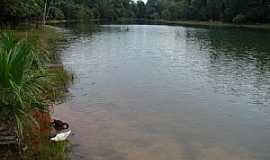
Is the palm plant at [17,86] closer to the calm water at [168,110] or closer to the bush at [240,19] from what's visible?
the calm water at [168,110]

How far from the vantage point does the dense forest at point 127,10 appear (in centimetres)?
5809

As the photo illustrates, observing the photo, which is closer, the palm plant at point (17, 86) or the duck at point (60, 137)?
the palm plant at point (17, 86)

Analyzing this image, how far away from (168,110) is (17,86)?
34.8 feet

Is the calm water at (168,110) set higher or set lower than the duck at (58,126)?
lower

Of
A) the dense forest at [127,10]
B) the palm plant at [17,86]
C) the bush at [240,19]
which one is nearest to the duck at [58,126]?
the palm plant at [17,86]

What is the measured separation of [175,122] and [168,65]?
16.6 meters

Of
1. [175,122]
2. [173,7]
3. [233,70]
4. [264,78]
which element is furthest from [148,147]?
[173,7]

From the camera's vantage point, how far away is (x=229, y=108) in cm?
1897

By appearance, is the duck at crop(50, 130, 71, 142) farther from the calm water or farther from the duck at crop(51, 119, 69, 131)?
the duck at crop(51, 119, 69, 131)

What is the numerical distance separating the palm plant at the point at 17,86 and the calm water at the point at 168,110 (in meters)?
3.17

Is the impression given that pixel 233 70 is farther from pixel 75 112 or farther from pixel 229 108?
pixel 75 112

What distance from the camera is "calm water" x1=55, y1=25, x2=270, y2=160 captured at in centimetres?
1329

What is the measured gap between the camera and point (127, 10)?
19538 centimetres

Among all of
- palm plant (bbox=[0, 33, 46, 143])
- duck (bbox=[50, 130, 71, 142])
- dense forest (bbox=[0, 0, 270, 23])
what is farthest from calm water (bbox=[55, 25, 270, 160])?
dense forest (bbox=[0, 0, 270, 23])
